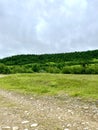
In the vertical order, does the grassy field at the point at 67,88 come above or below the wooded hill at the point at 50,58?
below

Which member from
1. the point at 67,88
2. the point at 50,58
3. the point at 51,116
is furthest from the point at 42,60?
the point at 51,116

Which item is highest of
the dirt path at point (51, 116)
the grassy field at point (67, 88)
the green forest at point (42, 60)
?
Result: the green forest at point (42, 60)

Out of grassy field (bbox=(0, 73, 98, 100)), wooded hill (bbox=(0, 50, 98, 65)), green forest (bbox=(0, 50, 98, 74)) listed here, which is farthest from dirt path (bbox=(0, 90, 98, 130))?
wooded hill (bbox=(0, 50, 98, 65))

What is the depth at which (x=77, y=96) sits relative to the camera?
55.6 feet

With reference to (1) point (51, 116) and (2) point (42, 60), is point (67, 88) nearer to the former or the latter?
(1) point (51, 116)

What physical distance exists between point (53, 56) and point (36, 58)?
4412 millimetres

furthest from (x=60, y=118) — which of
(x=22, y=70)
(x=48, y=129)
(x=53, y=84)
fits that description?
(x=22, y=70)

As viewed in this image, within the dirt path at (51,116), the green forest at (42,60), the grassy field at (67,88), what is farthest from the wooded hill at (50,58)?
the dirt path at (51,116)

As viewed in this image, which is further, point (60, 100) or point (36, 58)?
point (36, 58)

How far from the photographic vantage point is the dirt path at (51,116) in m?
10.5

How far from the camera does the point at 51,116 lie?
39.1ft

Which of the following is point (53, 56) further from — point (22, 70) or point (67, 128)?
point (67, 128)

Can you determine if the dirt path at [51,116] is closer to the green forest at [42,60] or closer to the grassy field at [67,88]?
the grassy field at [67,88]

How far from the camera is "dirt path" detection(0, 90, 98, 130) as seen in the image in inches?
413
